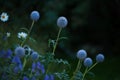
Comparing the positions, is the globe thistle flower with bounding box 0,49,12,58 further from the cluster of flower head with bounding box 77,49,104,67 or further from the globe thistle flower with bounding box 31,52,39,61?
the cluster of flower head with bounding box 77,49,104,67

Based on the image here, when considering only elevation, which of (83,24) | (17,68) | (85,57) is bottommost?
(17,68)

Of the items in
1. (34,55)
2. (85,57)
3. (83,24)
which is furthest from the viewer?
(83,24)

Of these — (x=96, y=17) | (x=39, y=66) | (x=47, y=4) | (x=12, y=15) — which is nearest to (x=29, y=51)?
(x=39, y=66)

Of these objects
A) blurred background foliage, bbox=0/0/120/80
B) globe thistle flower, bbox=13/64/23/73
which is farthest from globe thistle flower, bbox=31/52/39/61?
blurred background foliage, bbox=0/0/120/80

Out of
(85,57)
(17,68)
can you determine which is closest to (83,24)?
(85,57)

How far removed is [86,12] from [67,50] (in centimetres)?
66

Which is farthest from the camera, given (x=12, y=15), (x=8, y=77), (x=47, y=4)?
(x=47, y=4)

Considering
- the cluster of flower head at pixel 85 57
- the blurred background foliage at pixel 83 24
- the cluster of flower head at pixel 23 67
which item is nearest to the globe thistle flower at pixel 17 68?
the cluster of flower head at pixel 23 67

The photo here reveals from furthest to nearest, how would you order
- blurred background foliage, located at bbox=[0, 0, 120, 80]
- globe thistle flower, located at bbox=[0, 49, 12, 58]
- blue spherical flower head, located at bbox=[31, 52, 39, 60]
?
blurred background foliage, located at bbox=[0, 0, 120, 80] < globe thistle flower, located at bbox=[0, 49, 12, 58] < blue spherical flower head, located at bbox=[31, 52, 39, 60]

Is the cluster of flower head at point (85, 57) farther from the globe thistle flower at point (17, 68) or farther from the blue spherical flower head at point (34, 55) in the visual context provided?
the globe thistle flower at point (17, 68)

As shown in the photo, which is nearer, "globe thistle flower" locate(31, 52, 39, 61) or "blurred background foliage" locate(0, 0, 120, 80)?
"globe thistle flower" locate(31, 52, 39, 61)

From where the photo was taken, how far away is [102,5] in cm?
722

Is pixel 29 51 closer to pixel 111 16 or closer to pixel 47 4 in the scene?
pixel 47 4

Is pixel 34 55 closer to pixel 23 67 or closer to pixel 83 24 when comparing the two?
pixel 23 67
